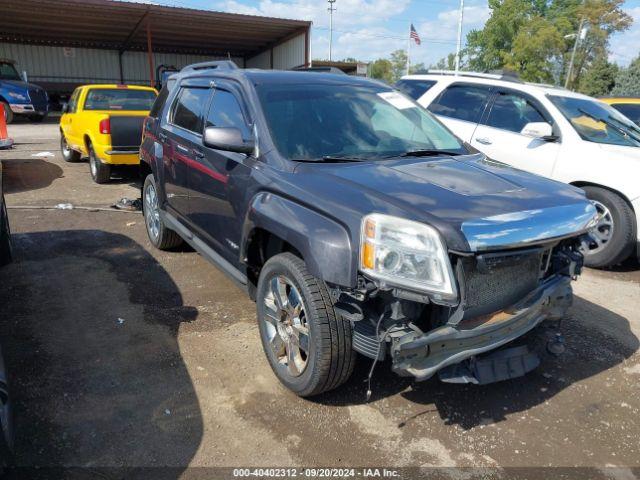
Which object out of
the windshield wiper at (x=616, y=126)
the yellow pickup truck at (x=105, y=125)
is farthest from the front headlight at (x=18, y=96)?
the windshield wiper at (x=616, y=126)

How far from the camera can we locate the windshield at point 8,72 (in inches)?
766

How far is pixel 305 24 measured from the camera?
24375 mm

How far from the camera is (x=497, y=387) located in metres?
3.30

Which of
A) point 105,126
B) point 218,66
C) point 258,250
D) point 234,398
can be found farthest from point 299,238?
point 105,126

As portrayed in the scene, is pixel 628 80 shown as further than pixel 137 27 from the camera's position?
Yes

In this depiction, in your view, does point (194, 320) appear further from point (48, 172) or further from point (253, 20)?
point (253, 20)

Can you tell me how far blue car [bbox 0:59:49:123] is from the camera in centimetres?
1947

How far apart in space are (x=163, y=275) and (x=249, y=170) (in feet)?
6.95

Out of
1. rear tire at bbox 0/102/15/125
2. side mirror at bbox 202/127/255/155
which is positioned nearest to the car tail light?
side mirror at bbox 202/127/255/155

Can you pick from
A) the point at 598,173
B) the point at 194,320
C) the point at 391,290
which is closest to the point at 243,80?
the point at 194,320

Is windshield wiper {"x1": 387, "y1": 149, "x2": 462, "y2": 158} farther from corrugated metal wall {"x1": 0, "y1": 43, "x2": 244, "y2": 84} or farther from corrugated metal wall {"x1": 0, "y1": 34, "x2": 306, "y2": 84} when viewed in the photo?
corrugated metal wall {"x1": 0, "y1": 43, "x2": 244, "y2": 84}

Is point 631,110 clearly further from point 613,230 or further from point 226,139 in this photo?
point 226,139

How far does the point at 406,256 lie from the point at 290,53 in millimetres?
26091

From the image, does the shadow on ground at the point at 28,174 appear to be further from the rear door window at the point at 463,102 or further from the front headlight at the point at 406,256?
the front headlight at the point at 406,256
